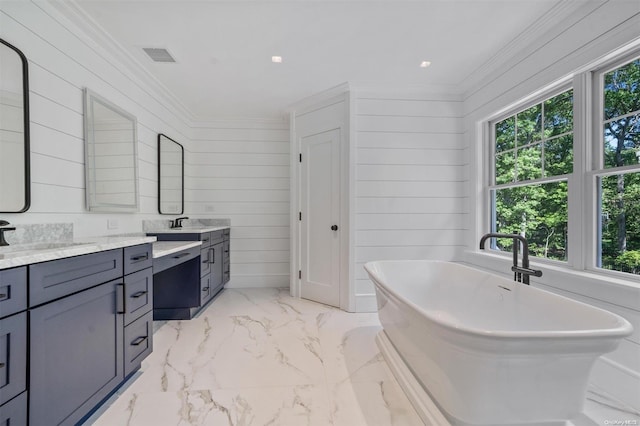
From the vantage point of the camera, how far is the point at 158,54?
251cm

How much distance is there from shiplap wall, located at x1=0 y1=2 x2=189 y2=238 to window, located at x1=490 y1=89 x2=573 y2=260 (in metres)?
3.49

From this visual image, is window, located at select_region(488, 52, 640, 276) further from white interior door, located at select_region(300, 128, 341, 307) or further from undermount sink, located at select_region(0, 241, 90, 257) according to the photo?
undermount sink, located at select_region(0, 241, 90, 257)

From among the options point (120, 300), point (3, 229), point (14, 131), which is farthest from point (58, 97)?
point (120, 300)

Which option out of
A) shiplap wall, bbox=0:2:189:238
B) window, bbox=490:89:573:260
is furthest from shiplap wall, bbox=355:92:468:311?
shiplap wall, bbox=0:2:189:238

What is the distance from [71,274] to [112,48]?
1.97m

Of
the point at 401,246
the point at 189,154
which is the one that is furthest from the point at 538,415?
the point at 189,154

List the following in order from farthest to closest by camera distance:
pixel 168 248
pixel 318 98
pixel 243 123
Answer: pixel 243 123 < pixel 318 98 < pixel 168 248

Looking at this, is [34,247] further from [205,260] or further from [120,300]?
[205,260]

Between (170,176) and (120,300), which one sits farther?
(170,176)

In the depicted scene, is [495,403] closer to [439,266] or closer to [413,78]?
[439,266]

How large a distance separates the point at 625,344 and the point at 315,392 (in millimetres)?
1820

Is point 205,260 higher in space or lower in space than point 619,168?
lower

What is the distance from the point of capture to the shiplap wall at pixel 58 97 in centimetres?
166

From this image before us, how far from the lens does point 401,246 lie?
3219 mm
